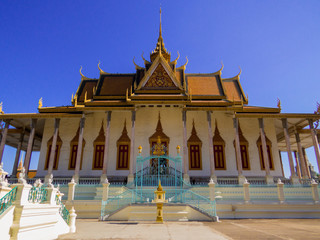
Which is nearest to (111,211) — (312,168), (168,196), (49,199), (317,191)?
(168,196)

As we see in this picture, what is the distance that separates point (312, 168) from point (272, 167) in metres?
14.5

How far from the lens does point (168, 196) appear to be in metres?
10.7

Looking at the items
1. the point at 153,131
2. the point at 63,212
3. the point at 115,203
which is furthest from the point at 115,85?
the point at 63,212

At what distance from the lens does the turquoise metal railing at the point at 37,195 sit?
168 inches

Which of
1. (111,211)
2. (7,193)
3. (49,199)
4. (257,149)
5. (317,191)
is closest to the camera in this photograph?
(7,193)

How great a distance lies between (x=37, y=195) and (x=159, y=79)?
445 inches

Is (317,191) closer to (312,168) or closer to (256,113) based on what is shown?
(256,113)

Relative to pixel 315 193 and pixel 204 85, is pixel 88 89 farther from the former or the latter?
pixel 315 193

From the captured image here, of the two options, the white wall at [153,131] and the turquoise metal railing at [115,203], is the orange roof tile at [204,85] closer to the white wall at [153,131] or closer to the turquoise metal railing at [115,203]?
the white wall at [153,131]

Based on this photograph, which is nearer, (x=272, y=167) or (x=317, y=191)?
(x=317, y=191)

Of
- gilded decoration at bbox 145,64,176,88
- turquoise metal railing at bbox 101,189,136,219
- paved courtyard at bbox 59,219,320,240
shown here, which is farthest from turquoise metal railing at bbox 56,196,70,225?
gilded decoration at bbox 145,64,176,88

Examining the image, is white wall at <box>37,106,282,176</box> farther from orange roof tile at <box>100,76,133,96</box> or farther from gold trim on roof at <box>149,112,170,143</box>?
orange roof tile at <box>100,76,133,96</box>

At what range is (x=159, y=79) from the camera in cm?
1477

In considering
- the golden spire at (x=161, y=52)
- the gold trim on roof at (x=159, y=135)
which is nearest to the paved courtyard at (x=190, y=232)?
the gold trim on roof at (x=159, y=135)
